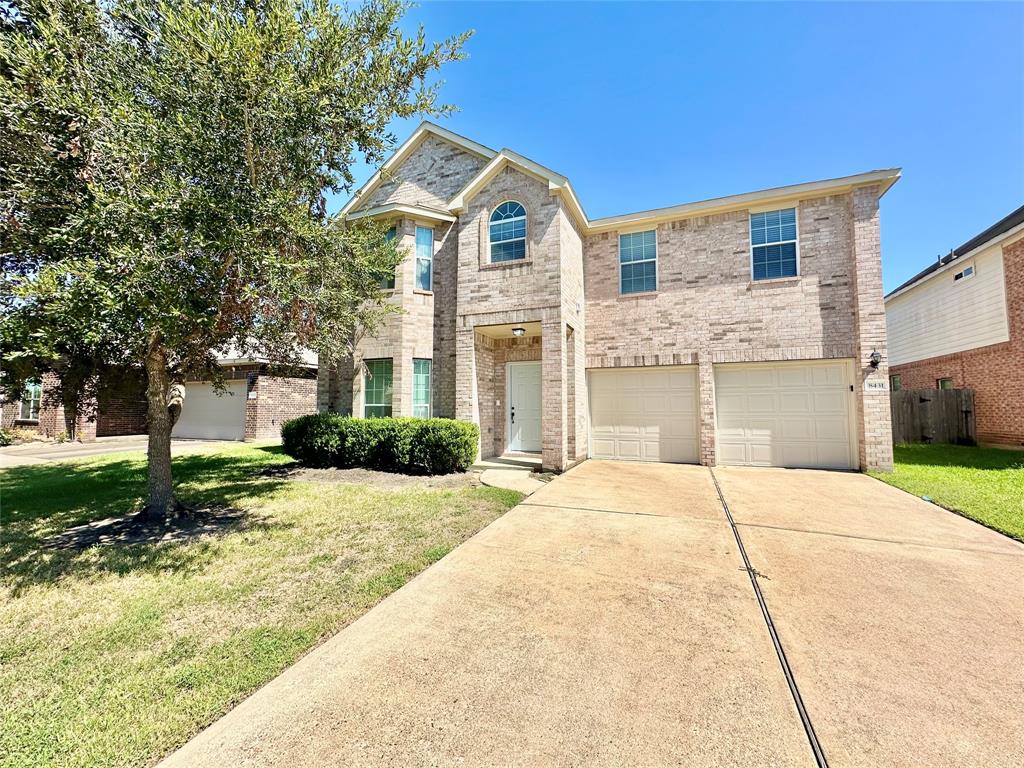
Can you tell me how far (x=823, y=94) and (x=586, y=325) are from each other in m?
6.81

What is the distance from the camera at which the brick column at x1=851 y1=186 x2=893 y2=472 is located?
8945mm

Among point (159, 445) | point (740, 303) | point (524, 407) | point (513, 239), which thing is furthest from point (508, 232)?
point (159, 445)

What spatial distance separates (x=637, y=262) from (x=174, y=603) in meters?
10.9

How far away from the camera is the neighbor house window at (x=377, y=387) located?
10.5 m

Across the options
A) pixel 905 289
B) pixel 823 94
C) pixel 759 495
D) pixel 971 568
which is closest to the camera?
pixel 971 568

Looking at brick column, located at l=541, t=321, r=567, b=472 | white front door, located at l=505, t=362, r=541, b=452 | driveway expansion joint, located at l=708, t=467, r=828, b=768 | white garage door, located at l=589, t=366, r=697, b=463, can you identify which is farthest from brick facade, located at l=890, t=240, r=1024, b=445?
driveway expansion joint, located at l=708, t=467, r=828, b=768

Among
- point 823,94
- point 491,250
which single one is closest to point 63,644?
point 491,250

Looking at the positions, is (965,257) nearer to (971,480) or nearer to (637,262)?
Result: (971,480)

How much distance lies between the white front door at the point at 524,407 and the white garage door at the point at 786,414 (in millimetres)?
4520

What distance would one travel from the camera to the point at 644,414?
1093 centimetres

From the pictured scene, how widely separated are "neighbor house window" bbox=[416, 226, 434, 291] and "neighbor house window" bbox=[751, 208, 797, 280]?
8017mm

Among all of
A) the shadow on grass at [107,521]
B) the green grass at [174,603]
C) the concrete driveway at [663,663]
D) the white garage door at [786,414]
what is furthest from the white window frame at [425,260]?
the concrete driveway at [663,663]

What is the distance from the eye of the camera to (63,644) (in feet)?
9.23

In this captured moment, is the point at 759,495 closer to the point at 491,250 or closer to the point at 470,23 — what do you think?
the point at 491,250
